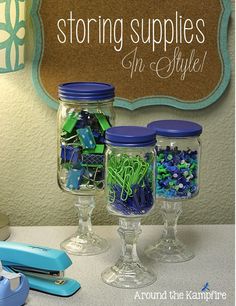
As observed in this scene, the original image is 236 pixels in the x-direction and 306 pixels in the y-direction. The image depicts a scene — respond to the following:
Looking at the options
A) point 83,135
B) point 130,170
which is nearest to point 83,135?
point 83,135

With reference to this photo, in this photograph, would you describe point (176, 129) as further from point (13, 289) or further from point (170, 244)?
point (13, 289)

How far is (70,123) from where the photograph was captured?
108 cm

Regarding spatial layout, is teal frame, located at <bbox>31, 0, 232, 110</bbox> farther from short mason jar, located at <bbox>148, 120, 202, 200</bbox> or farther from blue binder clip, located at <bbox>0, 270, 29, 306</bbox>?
blue binder clip, located at <bbox>0, 270, 29, 306</bbox>

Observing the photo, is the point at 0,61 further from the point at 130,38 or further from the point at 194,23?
the point at 194,23

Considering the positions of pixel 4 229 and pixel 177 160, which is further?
pixel 4 229

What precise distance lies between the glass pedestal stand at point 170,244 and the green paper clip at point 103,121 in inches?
6.0

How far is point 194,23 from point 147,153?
343 mm

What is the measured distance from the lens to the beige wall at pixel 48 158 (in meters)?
1.27

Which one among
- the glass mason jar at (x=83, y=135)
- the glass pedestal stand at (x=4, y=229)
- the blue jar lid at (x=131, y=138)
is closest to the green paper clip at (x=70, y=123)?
the glass mason jar at (x=83, y=135)

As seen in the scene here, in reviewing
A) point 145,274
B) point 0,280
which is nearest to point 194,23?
point 145,274

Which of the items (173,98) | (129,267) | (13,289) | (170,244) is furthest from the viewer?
(173,98)

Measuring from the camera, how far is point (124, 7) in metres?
1.23

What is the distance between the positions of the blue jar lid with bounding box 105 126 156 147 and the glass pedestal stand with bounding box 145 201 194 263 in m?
0.19

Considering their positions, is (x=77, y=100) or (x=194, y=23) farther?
(x=194, y=23)
